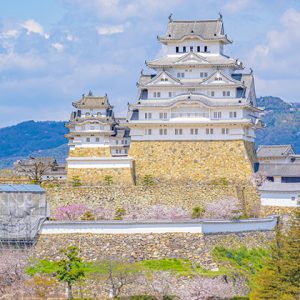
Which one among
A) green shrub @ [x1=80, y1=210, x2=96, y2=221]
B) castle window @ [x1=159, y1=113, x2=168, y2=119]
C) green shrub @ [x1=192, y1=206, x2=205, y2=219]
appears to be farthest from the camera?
castle window @ [x1=159, y1=113, x2=168, y2=119]

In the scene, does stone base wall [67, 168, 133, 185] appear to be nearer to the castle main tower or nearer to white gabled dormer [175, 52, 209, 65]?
the castle main tower

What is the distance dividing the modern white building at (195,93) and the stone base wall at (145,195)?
134 inches

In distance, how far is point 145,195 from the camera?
53.7 m

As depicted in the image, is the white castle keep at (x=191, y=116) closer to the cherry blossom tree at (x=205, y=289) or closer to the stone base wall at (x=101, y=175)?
the stone base wall at (x=101, y=175)

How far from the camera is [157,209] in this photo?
52906 millimetres

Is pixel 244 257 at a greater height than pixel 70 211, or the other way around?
pixel 70 211

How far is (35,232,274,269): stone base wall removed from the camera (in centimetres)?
4653

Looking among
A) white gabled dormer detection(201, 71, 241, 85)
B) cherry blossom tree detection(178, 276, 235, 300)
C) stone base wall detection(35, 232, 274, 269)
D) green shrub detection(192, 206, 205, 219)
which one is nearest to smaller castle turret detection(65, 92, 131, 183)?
white gabled dormer detection(201, 71, 241, 85)

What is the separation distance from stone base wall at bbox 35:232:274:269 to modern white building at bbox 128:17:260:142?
945 cm

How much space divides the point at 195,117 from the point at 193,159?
2.17 metres

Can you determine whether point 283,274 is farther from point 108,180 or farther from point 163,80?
point 163,80

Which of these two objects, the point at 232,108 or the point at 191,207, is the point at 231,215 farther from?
the point at 232,108

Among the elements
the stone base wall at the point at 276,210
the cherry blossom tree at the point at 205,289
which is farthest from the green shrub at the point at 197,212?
the cherry blossom tree at the point at 205,289

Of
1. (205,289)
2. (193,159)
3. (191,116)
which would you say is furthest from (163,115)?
(205,289)
